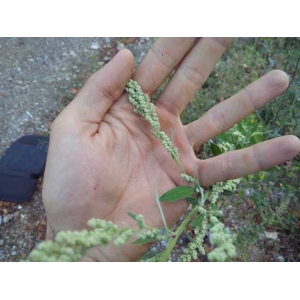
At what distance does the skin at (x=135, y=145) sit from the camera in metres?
1.48

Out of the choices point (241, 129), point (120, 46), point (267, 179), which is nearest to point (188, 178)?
point (241, 129)

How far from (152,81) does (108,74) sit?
0.21 m

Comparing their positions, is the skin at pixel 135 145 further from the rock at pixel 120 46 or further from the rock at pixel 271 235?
the rock at pixel 120 46

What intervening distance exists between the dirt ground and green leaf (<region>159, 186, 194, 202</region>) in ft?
4.23

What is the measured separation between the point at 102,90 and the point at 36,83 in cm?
167

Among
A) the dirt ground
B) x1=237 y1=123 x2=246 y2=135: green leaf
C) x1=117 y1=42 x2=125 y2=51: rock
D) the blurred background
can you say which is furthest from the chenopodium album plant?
x1=117 y1=42 x2=125 y2=51: rock

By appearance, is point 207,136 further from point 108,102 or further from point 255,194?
point 255,194

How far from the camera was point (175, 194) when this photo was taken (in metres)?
1.38

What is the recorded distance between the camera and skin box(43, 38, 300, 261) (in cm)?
148

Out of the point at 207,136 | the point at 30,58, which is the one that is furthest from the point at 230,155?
the point at 30,58

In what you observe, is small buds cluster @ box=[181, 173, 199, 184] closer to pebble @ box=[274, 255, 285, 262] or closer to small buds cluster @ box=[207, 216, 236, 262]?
small buds cluster @ box=[207, 216, 236, 262]

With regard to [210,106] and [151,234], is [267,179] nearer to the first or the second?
[210,106]

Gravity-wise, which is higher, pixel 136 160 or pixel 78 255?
pixel 78 255

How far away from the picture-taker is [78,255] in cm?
90
